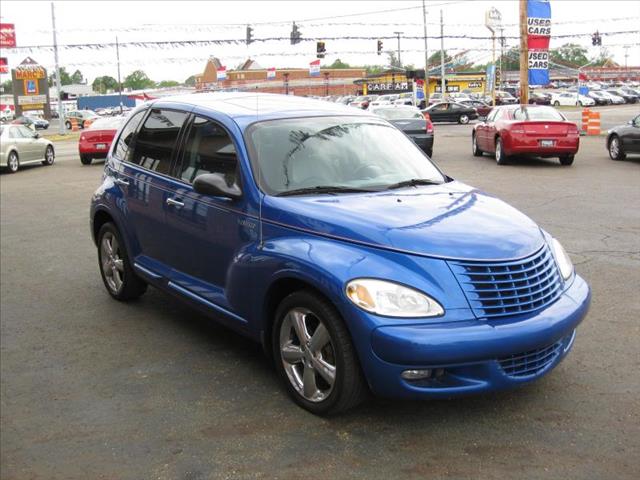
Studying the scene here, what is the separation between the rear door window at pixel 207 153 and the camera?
496 centimetres

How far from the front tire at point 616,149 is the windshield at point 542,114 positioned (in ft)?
6.57

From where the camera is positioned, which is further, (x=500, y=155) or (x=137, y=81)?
(x=137, y=81)

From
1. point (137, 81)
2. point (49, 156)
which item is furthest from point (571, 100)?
point (137, 81)

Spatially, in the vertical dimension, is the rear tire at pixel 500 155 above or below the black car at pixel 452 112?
below

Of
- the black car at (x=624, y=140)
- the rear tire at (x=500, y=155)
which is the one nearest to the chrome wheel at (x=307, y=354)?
the rear tire at (x=500, y=155)

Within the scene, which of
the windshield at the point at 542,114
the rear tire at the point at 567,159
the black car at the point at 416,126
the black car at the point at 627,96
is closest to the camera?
the windshield at the point at 542,114

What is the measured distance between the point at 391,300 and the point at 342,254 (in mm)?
409

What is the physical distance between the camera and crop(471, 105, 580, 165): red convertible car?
1723cm

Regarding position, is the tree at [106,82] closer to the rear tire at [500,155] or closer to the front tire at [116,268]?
the rear tire at [500,155]

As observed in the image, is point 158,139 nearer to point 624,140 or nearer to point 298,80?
point 624,140

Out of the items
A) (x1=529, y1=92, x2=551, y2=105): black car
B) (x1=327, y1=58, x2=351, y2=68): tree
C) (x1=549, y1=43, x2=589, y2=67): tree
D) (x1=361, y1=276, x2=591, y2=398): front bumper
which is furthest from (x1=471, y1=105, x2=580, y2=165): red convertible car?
(x1=549, y1=43, x2=589, y2=67): tree

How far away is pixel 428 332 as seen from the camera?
3629mm

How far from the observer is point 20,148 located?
71.5ft

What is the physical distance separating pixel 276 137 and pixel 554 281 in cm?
204
